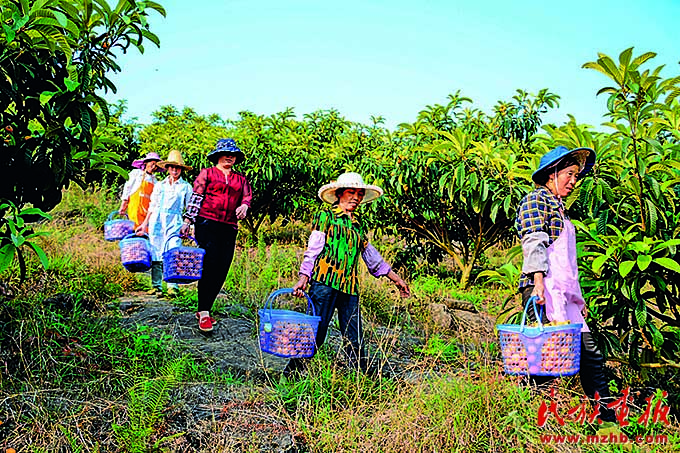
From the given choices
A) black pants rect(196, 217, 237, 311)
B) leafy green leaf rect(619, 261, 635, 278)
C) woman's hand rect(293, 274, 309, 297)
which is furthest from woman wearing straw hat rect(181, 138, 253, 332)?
leafy green leaf rect(619, 261, 635, 278)

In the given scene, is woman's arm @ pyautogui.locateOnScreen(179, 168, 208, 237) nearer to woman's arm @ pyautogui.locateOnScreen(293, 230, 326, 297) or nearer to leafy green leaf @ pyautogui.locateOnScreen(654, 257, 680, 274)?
woman's arm @ pyautogui.locateOnScreen(293, 230, 326, 297)

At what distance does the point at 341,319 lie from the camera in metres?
4.36

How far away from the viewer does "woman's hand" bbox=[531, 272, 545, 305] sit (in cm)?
356

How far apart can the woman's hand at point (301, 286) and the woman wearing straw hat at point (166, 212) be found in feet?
8.01

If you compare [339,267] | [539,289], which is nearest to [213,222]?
[339,267]

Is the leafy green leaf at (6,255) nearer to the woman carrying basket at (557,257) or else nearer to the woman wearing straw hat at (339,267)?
the woman wearing straw hat at (339,267)

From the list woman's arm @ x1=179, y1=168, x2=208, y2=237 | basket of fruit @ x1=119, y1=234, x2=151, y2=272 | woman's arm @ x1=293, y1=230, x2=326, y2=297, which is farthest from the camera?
basket of fruit @ x1=119, y1=234, x2=151, y2=272

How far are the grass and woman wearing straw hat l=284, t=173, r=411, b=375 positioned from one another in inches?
7.4

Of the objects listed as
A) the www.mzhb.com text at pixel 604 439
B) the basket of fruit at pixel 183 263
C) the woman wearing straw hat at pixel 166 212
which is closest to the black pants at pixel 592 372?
the www.mzhb.com text at pixel 604 439

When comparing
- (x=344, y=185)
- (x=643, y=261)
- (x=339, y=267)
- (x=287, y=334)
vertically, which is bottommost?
(x=287, y=334)

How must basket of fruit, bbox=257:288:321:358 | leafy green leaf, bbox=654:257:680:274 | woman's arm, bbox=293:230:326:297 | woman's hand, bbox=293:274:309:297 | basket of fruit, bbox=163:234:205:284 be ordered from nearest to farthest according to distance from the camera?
leafy green leaf, bbox=654:257:680:274 → basket of fruit, bbox=257:288:321:358 → woman's hand, bbox=293:274:309:297 → woman's arm, bbox=293:230:326:297 → basket of fruit, bbox=163:234:205:284

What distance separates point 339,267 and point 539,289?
127 centimetres

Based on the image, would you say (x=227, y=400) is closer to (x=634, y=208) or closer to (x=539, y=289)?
(x=539, y=289)

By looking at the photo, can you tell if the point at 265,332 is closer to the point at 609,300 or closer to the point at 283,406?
the point at 283,406
